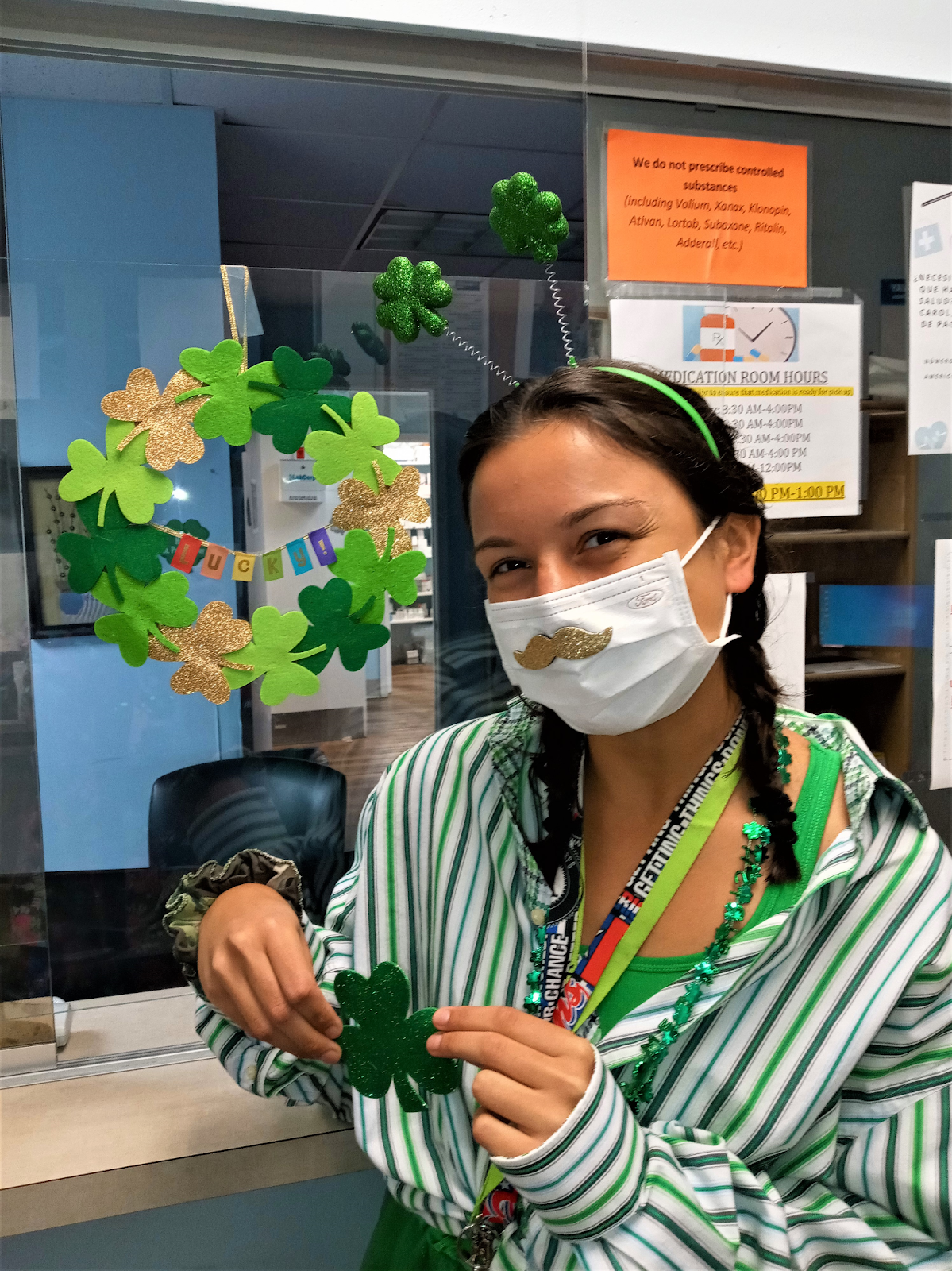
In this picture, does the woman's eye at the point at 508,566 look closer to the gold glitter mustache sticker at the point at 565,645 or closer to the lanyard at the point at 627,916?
the gold glitter mustache sticker at the point at 565,645

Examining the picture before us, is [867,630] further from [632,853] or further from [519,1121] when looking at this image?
[519,1121]

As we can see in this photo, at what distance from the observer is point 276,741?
1.15 meters

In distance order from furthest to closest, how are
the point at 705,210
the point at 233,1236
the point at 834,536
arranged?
the point at 834,536 → the point at 705,210 → the point at 233,1236

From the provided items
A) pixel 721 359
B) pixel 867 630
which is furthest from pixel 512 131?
pixel 867 630

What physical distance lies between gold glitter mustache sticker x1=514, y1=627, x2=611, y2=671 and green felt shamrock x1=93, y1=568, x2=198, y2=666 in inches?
17.1

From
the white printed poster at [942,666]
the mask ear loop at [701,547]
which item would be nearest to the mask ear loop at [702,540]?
the mask ear loop at [701,547]

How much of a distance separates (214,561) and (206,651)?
0.10m

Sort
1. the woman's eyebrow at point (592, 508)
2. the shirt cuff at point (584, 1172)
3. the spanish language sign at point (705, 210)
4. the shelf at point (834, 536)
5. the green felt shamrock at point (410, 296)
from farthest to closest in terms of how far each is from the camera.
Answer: the shelf at point (834, 536) < the spanish language sign at point (705, 210) < the green felt shamrock at point (410, 296) < the woman's eyebrow at point (592, 508) < the shirt cuff at point (584, 1172)

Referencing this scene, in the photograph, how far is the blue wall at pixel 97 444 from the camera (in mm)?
1033

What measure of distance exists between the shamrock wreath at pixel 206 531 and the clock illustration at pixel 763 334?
1.84ft

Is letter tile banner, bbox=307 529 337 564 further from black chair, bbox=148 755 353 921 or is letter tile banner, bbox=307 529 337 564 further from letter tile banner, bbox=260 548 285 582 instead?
black chair, bbox=148 755 353 921

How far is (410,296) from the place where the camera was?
1.10 meters

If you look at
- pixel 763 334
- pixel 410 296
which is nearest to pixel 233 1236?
pixel 410 296

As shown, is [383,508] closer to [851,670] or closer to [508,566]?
[508,566]
